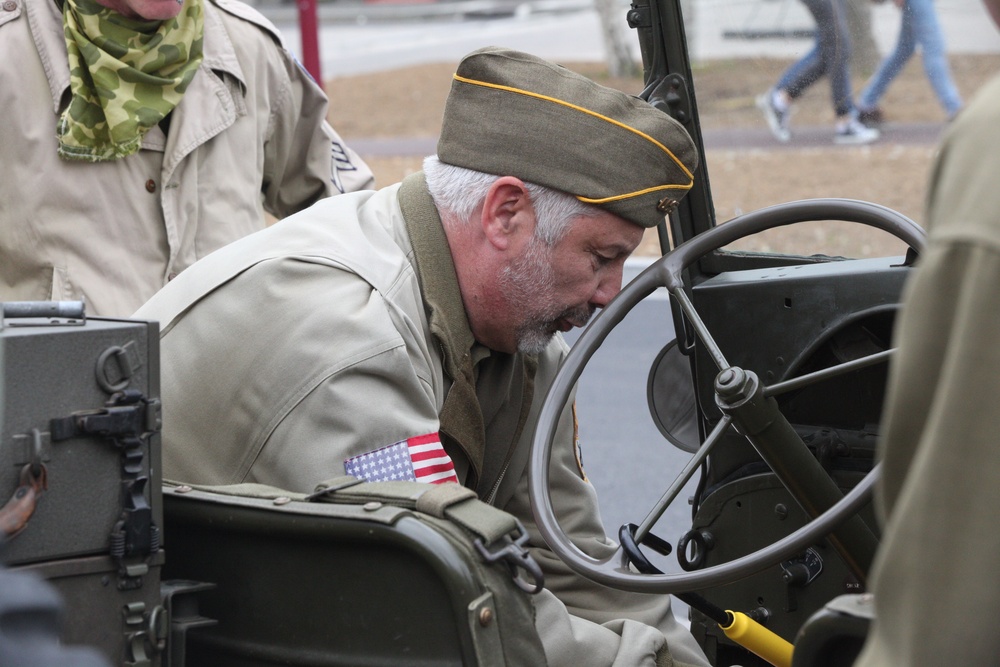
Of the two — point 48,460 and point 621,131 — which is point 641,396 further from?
point 48,460

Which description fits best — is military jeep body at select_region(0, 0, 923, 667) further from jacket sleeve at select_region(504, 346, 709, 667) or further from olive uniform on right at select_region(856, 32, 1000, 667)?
olive uniform on right at select_region(856, 32, 1000, 667)

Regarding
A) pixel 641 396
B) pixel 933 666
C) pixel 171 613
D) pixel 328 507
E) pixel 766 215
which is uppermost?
pixel 933 666

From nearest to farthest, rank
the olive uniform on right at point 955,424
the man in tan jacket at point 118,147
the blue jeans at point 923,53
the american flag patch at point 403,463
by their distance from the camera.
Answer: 1. the olive uniform on right at point 955,424
2. the american flag patch at point 403,463
3. the blue jeans at point 923,53
4. the man in tan jacket at point 118,147

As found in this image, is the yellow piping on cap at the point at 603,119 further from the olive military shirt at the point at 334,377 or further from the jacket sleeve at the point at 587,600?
the jacket sleeve at the point at 587,600

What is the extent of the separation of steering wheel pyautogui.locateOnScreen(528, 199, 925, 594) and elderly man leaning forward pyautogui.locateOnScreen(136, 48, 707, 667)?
0.11 m

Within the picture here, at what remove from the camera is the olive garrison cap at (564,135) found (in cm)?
214

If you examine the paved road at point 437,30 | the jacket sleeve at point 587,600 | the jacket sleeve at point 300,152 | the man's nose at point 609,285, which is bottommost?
the paved road at point 437,30

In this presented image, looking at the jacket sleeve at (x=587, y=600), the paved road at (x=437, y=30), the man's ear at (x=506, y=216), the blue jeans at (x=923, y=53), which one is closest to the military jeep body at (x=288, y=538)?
the jacket sleeve at (x=587, y=600)

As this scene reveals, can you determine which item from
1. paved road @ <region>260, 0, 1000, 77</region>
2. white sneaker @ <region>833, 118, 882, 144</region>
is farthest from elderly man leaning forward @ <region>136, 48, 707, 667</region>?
paved road @ <region>260, 0, 1000, 77</region>

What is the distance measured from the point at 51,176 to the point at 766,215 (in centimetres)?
158

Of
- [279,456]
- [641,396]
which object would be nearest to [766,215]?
[279,456]

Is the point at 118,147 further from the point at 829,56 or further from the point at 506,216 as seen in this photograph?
the point at 829,56

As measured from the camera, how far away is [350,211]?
2.25 metres

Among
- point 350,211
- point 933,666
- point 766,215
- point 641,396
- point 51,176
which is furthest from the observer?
point 641,396
